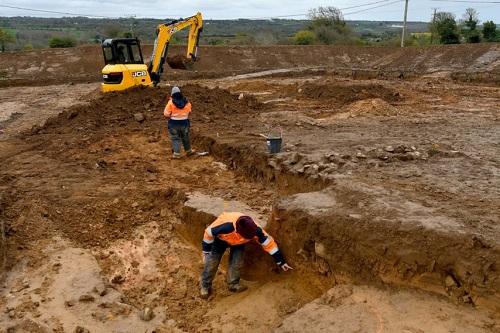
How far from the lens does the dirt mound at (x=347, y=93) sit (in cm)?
1666

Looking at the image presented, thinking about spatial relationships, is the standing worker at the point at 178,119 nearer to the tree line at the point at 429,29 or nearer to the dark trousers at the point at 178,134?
the dark trousers at the point at 178,134

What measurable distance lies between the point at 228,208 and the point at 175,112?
346 cm

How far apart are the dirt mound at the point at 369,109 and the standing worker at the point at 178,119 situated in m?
5.23

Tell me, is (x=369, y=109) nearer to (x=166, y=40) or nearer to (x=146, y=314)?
(x=166, y=40)

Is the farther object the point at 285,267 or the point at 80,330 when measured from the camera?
the point at 285,267

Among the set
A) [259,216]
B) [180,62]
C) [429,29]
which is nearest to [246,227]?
[259,216]

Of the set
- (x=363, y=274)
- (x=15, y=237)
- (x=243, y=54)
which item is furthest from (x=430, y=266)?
(x=243, y=54)

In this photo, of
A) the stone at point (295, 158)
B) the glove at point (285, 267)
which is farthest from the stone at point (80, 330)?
the stone at point (295, 158)

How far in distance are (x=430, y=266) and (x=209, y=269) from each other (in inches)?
117

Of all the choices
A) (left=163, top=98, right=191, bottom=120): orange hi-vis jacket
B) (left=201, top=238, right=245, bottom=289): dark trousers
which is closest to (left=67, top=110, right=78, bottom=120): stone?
(left=163, top=98, right=191, bottom=120): orange hi-vis jacket

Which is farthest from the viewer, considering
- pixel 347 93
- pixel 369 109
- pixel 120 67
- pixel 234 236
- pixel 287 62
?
pixel 287 62

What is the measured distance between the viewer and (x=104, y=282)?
23.1 feet

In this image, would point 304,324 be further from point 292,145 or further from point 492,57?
point 492,57

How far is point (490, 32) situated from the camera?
38.1 m
